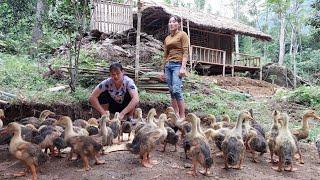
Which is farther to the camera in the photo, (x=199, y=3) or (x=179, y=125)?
(x=199, y=3)

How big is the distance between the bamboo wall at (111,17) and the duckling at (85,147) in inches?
625

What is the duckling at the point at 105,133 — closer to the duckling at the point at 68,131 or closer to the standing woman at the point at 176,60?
the duckling at the point at 68,131

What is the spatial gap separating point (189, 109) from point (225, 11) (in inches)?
1848

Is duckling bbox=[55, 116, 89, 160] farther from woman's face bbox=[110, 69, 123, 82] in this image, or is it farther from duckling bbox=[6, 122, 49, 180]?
woman's face bbox=[110, 69, 123, 82]

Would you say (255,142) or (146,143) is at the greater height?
(146,143)

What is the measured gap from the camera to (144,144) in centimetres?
665

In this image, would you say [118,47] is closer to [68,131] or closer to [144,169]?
[68,131]

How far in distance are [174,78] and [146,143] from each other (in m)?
3.53

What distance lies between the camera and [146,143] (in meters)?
6.65

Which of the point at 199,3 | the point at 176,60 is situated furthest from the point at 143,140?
the point at 199,3

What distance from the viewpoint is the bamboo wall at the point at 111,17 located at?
863 inches

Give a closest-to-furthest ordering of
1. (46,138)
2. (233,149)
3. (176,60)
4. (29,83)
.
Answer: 1. (233,149)
2. (46,138)
3. (176,60)
4. (29,83)

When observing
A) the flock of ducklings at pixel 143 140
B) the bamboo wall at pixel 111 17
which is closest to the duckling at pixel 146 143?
the flock of ducklings at pixel 143 140

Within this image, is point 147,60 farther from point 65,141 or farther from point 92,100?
point 65,141
